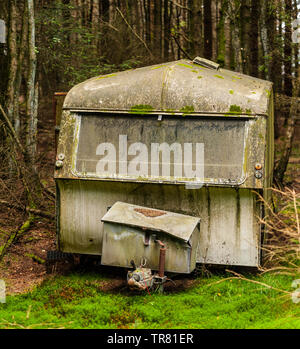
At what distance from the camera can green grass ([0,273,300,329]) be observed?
5090mm

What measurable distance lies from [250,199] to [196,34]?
9.03 meters

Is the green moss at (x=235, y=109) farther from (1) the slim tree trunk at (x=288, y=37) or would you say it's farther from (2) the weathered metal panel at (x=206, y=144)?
(1) the slim tree trunk at (x=288, y=37)

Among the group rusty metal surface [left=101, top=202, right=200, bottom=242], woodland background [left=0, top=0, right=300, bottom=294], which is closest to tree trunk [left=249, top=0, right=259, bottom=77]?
woodland background [left=0, top=0, right=300, bottom=294]

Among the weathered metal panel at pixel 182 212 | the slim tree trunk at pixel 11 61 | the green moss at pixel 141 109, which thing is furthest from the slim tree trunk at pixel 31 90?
the green moss at pixel 141 109

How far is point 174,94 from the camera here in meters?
6.63

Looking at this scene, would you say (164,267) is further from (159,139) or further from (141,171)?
(159,139)

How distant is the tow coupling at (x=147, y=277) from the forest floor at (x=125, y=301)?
0.14 m

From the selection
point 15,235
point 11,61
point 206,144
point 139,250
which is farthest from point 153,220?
point 11,61

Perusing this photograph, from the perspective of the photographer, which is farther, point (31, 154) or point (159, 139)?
point (31, 154)

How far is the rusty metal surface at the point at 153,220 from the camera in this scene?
5.94 m

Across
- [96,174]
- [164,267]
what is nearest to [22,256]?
[96,174]

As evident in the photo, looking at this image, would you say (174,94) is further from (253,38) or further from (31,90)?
(253,38)

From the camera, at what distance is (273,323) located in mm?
4797

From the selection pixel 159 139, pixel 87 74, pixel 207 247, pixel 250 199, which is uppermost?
pixel 87 74
